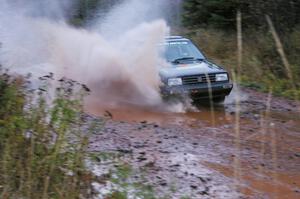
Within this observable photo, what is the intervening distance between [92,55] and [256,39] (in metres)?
5.83

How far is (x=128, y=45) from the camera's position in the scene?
1419 cm

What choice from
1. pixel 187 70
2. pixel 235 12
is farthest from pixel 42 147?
pixel 235 12

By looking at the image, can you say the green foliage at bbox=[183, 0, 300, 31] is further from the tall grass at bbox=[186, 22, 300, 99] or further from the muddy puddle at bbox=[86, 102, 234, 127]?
the muddy puddle at bbox=[86, 102, 234, 127]

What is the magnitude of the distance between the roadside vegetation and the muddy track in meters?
2.45

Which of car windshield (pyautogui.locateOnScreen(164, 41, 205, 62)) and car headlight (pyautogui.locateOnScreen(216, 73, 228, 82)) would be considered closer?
car headlight (pyautogui.locateOnScreen(216, 73, 228, 82))

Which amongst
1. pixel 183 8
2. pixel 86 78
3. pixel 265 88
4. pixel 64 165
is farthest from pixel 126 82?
pixel 183 8

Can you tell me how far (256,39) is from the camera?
54.6 ft

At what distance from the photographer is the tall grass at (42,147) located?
4.08 meters

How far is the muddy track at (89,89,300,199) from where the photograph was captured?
5902mm

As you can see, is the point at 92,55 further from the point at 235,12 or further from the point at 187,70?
the point at 235,12

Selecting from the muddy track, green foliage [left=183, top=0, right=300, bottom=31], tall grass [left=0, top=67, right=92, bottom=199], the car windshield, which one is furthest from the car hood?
tall grass [left=0, top=67, right=92, bottom=199]

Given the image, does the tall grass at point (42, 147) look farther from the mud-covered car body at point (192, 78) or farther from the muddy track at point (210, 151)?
the mud-covered car body at point (192, 78)

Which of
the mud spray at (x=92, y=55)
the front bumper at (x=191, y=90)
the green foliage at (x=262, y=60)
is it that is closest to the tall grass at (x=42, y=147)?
the mud spray at (x=92, y=55)

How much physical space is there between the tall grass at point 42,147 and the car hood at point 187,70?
6219mm
